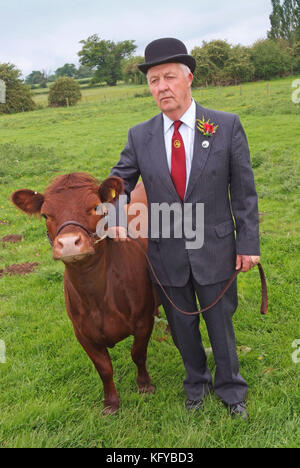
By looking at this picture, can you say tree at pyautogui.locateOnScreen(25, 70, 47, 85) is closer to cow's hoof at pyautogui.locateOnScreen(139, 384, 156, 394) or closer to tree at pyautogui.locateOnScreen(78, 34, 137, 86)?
tree at pyautogui.locateOnScreen(78, 34, 137, 86)

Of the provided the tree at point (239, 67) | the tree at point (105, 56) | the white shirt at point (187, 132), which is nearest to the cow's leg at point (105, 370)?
the white shirt at point (187, 132)

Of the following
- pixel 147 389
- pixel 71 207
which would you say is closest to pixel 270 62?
pixel 147 389

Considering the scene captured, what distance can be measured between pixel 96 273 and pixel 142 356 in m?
1.09

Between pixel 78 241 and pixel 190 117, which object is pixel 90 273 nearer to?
pixel 78 241

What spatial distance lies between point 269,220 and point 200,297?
4903mm

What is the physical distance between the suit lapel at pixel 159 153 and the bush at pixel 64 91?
4104cm

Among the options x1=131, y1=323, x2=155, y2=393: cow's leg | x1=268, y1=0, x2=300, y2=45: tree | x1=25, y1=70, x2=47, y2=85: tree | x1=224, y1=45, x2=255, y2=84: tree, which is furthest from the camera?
x1=25, y1=70, x2=47, y2=85: tree

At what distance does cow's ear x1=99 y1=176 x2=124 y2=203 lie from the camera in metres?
2.71

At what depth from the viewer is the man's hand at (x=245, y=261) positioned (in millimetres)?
2976

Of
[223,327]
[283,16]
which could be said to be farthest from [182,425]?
[283,16]

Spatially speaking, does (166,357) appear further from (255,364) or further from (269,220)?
(269,220)

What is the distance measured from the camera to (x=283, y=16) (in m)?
69.9

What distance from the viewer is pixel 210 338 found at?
10.8 feet

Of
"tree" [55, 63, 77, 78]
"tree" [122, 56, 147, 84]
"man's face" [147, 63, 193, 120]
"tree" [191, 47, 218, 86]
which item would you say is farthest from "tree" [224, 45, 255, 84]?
"tree" [55, 63, 77, 78]
